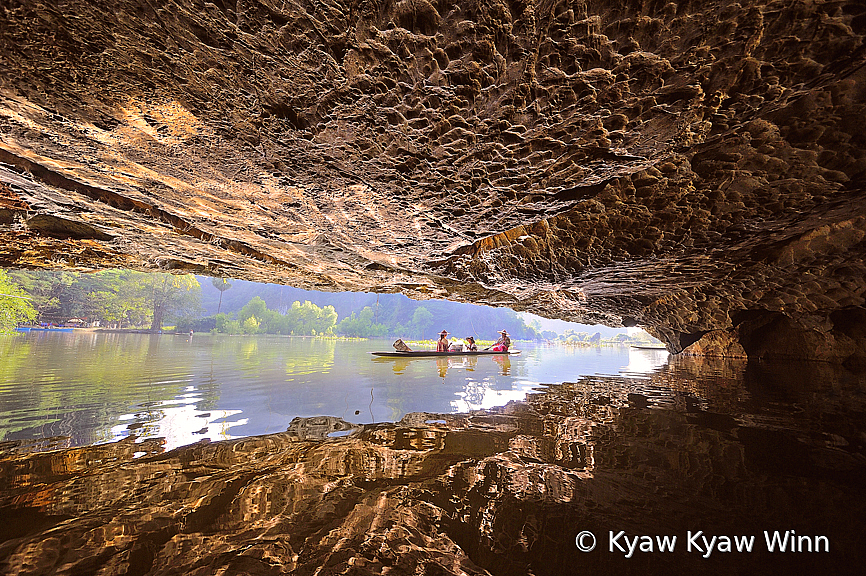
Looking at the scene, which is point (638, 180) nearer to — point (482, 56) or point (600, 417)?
point (482, 56)

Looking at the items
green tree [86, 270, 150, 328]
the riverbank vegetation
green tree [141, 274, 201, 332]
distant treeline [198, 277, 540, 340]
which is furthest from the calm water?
distant treeline [198, 277, 540, 340]

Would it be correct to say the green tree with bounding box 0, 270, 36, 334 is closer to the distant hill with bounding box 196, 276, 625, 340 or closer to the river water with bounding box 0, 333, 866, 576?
the river water with bounding box 0, 333, 866, 576

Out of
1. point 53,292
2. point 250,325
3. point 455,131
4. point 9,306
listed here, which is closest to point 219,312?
point 250,325

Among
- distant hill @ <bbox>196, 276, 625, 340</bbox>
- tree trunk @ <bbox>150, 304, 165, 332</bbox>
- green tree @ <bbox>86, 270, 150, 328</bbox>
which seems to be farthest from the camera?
distant hill @ <bbox>196, 276, 625, 340</bbox>

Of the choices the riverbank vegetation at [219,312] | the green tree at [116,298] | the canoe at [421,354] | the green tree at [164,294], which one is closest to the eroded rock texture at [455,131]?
the canoe at [421,354]

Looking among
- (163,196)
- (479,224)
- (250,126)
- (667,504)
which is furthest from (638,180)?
(163,196)

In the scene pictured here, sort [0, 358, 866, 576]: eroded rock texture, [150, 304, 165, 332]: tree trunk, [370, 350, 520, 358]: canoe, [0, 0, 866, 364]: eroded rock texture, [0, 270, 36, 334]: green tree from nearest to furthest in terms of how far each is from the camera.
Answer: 1. [0, 358, 866, 576]: eroded rock texture
2. [0, 0, 866, 364]: eroded rock texture
3. [370, 350, 520, 358]: canoe
4. [0, 270, 36, 334]: green tree
5. [150, 304, 165, 332]: tree trunk

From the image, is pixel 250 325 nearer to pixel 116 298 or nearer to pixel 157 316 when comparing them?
pixel 157 316

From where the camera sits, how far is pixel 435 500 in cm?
145

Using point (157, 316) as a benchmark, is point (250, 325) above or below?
below

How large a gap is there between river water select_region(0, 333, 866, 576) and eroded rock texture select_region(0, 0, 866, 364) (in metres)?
1.93

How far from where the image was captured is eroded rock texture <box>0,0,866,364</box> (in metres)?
1.46

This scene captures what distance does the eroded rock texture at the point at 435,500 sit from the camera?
105 cm

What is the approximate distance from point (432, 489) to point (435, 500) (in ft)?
0.36
